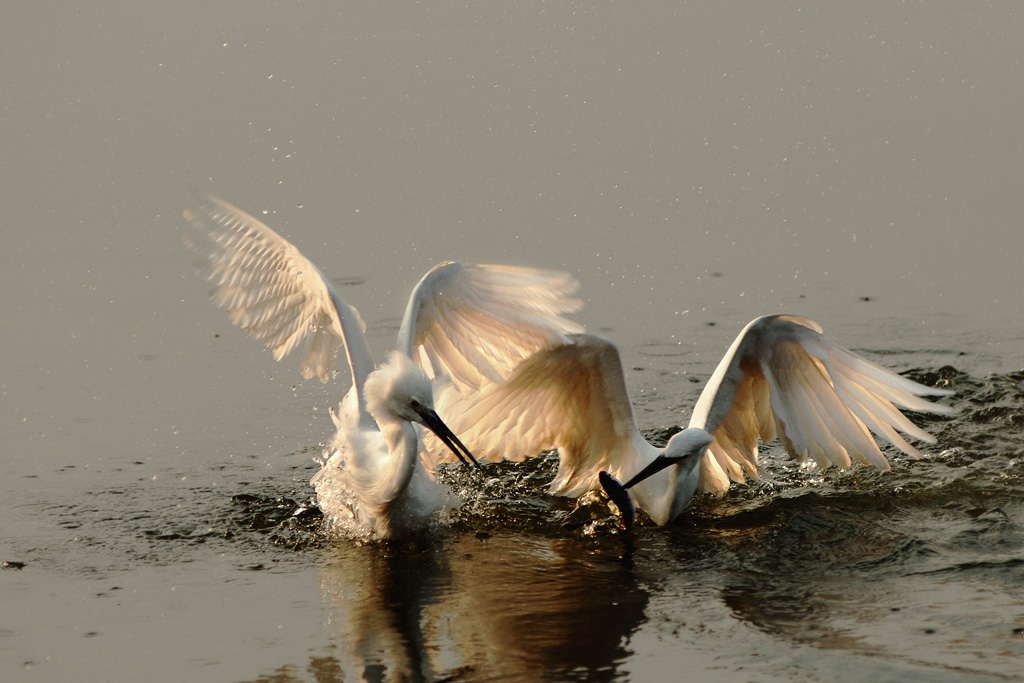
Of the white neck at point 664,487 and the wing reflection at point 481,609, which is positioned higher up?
the white neck at point 664,487

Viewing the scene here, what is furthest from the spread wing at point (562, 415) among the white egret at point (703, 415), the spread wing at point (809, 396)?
the spread wing at point (809, 396)

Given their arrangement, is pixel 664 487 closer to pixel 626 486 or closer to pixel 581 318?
pixel 626 486

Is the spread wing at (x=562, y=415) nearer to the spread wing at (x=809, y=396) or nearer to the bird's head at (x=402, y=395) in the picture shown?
the spread wing at (x=809, y=396)

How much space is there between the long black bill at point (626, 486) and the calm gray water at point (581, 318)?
18 cm

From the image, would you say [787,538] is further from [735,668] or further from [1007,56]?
[1007,56]

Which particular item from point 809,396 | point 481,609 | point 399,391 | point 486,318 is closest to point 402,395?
point 399,391

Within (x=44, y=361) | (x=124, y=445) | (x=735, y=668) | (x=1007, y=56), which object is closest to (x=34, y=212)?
(x=44, y=361)

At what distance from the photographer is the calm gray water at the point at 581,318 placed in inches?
229

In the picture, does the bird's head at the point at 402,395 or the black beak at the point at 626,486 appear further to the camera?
the black beak at the point at 626,486

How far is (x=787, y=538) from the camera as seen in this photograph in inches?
277

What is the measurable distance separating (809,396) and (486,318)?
1928mm

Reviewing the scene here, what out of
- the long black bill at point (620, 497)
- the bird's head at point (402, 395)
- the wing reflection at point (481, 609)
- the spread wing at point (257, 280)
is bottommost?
the wing reflection at point (481, 609)

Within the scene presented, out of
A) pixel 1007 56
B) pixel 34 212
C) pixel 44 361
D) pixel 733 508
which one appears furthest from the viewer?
pixel 1007 56

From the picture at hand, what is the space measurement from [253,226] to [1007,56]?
10311 mm
